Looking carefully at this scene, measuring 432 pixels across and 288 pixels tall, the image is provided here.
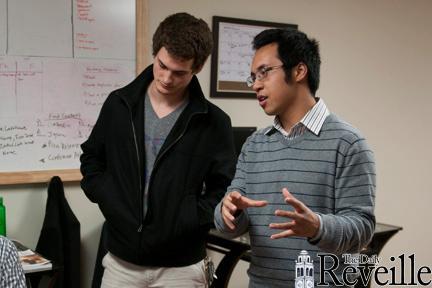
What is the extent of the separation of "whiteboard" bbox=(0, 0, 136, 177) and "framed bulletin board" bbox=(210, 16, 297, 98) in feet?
1.71

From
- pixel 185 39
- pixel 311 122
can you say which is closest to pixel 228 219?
pixel 311 122

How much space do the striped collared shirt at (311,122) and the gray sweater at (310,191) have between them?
0.01 m

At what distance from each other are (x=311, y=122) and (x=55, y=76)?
1586 millimetres

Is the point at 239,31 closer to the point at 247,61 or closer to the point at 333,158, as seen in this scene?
the point at 247,61

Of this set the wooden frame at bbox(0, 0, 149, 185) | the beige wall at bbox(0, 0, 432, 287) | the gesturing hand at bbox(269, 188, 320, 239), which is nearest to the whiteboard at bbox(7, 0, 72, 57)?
the wooden frame at bbox(0, 0, 149, 185)

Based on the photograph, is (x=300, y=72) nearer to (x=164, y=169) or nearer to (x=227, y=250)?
(x=164, y=169)

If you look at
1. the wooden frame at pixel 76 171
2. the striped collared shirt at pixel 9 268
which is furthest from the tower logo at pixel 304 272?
the wooden frame at pixel 76 171

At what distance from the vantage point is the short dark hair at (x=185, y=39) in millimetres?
1762

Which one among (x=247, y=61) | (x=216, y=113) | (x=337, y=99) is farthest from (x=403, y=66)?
(x=216, y=113)

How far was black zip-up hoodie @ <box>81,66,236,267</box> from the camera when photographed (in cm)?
178

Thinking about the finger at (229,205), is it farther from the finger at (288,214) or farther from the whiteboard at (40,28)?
the whiteboard at (40,28)

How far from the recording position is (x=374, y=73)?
12.1 feet

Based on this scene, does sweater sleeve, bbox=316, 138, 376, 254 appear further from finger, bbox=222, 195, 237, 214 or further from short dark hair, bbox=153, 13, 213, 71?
short dark hair, bbox=153, 13, 213, 71

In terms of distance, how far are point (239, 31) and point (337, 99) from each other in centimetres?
90
